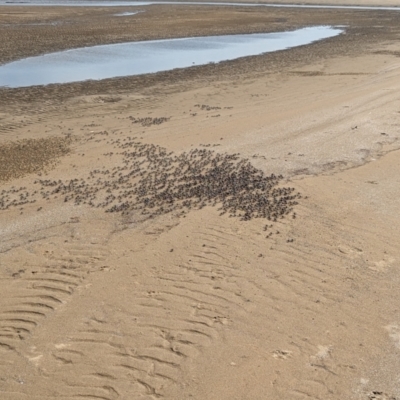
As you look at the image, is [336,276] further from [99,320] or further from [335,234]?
[99,320]

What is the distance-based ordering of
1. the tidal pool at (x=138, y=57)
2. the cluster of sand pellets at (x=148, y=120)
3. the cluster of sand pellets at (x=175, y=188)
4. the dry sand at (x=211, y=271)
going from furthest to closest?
1. the tidal pool at (x=138, y=57)
2. the cluster of sand pellets at (x=148, y=120)
3. the cluster of sand pellets at (x=175, y=188)
4. the dry sand at (x=211, y=271)

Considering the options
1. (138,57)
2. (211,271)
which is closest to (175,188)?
(211,271)

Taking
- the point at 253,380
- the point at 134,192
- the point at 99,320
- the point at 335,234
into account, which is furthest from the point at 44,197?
the point at 253,380

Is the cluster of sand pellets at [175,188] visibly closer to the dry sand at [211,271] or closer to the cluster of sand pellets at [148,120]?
the dry sand at [211,271]

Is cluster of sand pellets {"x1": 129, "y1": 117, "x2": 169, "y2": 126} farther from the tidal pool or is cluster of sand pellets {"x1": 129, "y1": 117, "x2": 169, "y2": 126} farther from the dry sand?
the tidal pool

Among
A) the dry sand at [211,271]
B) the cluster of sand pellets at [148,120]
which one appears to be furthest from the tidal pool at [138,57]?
the dry sand at [211,271]

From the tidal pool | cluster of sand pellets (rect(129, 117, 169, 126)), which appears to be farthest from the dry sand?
the tidal pool
